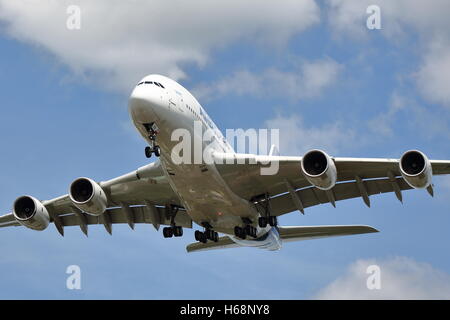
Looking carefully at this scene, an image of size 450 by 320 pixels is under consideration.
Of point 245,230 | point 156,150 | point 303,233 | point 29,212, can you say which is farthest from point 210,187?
point 29,212

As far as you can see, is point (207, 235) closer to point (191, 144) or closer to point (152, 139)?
point (191, 144)

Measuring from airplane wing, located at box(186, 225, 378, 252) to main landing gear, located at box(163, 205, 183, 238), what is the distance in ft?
9.23

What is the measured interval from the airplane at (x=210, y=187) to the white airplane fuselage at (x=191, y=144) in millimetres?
36

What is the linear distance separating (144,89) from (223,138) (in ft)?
17.2

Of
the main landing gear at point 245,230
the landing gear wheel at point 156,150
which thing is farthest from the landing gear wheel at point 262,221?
the landing gear wheel at point 156,150

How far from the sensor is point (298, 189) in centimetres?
3172

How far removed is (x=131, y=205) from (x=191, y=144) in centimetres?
736

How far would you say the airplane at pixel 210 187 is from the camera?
27.1m

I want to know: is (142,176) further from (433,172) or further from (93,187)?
(433,172)

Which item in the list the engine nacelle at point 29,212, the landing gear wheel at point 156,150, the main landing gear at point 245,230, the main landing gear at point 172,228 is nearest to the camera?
the landing gear wheel at point 156,150

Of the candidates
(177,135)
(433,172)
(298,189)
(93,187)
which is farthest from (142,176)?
(433,172)

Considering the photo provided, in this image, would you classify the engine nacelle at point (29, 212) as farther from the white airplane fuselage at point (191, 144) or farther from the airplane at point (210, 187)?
the white airplane fuselage at point (191, 144)

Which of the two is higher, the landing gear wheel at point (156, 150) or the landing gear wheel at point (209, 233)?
the landing gear wheel at point (156, 150)

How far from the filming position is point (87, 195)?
3081cm
